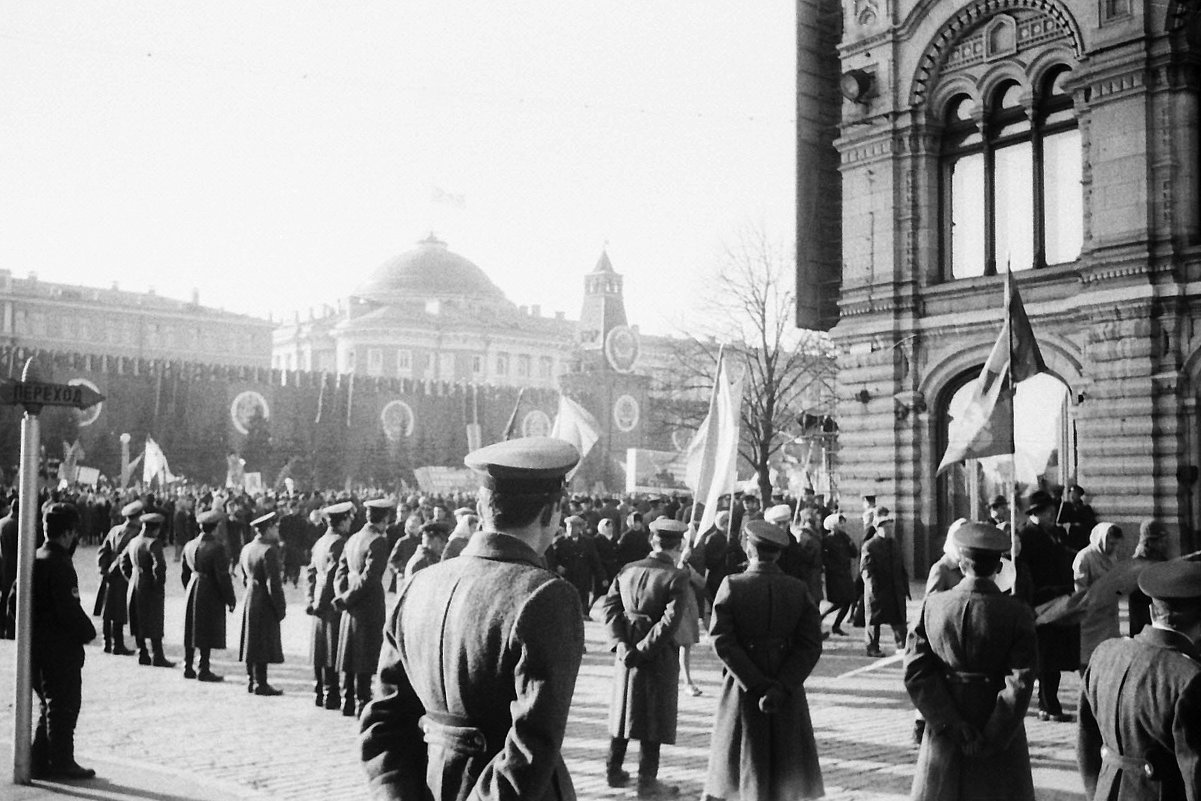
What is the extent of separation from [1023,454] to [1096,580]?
12.1 m

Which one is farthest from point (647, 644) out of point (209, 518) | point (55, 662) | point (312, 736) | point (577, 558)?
point (577, 558)

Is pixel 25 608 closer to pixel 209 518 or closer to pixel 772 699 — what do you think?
pixel 772 699

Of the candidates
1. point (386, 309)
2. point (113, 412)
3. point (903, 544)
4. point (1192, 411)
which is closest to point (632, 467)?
point (903, 544)

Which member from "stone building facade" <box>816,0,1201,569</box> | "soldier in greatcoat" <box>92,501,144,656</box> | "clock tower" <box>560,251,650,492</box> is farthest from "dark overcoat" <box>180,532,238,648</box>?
"clock tower" <box>560,251,650,492</box>

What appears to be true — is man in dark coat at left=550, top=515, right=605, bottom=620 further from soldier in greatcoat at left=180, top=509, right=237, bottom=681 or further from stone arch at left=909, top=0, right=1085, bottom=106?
stone arch at left=909, top=0, right=1085, bottom=106

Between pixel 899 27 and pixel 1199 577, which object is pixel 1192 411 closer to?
pixel 899 27

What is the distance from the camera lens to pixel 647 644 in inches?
297

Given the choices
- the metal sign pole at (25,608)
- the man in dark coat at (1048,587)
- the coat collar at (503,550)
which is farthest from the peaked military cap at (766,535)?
the metal sign pole at (25,608)

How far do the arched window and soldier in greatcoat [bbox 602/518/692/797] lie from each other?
13611mm

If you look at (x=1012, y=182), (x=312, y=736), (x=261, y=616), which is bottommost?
(x=312, y=736)

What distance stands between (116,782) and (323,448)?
60.1 metres

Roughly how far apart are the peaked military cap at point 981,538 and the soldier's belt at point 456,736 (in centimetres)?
286

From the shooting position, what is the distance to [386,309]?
110438mm

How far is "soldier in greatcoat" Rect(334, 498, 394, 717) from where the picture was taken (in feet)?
32.4
